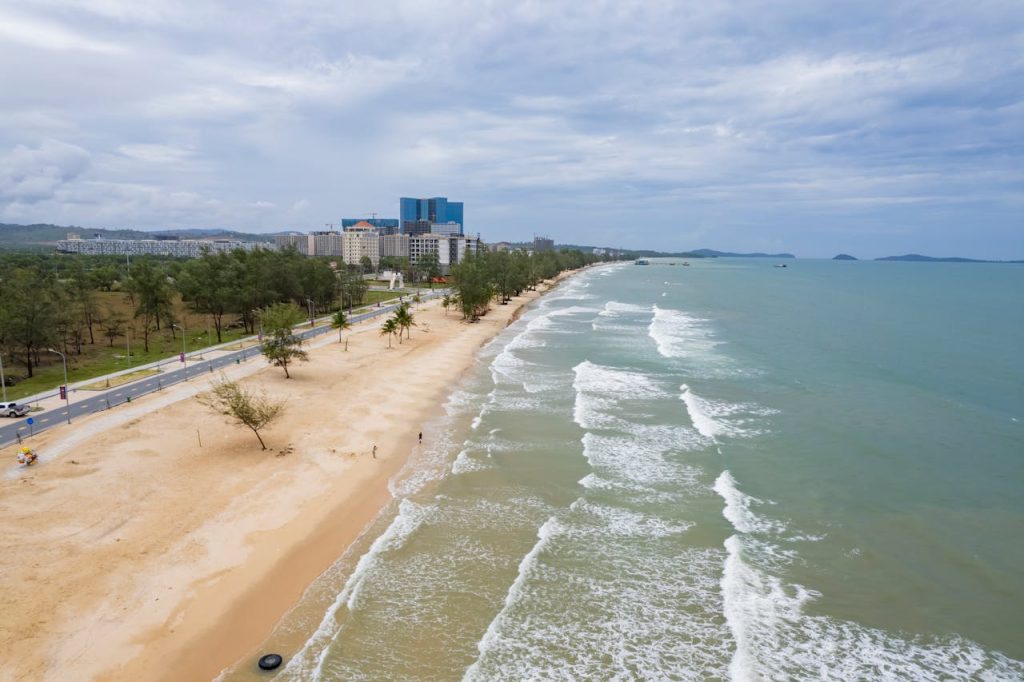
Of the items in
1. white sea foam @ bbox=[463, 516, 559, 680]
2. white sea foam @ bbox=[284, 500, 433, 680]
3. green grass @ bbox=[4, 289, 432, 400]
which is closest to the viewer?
white sea foam @ bbox=[284, 500, 433, 680]

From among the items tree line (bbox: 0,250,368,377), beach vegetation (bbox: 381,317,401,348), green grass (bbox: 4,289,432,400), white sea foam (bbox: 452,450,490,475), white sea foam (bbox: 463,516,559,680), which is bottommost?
white sea foam (bbox: 463,516,559,680)

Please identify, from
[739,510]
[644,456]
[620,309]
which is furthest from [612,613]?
[620,309]

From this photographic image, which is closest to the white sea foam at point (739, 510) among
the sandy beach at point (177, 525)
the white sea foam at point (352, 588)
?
the white sea foam at point (352, 588)

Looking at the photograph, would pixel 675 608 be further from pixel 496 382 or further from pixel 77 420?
pixel 77 420

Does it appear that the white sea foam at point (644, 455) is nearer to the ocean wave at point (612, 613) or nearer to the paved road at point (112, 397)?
the ocean wave at point (612, 613)

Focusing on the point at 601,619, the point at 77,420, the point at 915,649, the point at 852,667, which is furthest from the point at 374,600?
the point at 77,420

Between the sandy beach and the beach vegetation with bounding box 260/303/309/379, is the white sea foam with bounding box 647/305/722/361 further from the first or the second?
the beach vegetation with bounding box 260/303/309/379

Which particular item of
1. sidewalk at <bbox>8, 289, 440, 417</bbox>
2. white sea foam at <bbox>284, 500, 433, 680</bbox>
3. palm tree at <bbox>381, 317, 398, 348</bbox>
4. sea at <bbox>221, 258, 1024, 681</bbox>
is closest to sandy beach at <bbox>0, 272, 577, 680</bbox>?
white sea foam at <bbox>284, 500, 433, 680</bbox>

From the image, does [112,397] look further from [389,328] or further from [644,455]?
[644,455]

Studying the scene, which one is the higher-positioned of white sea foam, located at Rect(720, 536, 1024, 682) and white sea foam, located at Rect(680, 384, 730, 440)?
white sea foam, located at Rect(680, 384, 730, 440)
